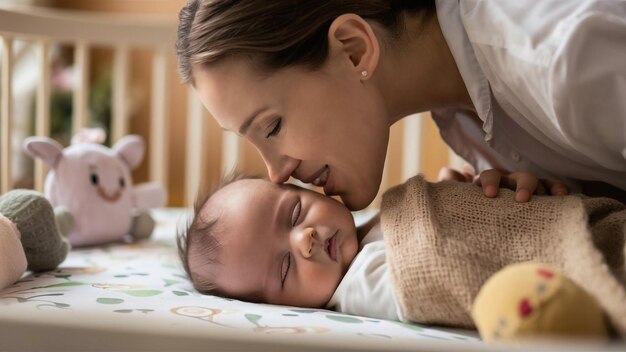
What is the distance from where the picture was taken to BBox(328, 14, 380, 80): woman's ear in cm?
99

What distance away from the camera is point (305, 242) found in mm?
892

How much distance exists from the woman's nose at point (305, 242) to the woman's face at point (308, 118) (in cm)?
14

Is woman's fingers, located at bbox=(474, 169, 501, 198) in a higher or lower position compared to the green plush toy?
higher

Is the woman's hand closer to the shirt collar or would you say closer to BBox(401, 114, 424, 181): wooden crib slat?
the shirt collar

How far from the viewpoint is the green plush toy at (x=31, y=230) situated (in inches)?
Result: 38.8

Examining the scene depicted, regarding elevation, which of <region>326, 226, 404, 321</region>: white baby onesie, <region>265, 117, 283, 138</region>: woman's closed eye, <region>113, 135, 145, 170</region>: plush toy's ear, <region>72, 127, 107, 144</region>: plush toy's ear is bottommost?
<region>326, 226, 404, 321</region>: white baby onesie

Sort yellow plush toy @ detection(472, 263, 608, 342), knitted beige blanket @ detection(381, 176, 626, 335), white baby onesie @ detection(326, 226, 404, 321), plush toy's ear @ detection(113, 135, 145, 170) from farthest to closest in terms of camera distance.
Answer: plush toy's ear @ detection(113, 135, 145, 170) → white baby onesie @ detection(326, 226, 404, 321) → knitted beige blanket @ detection(381, 176, 626, 335) → yellow plush toy @ detection(472, 263, 608, 342)

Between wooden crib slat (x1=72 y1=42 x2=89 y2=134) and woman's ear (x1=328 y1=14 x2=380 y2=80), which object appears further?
wooden crib slat (x1=72 y1=42 x2=89 y2=134)

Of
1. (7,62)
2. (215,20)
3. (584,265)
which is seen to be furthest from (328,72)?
(7,62)

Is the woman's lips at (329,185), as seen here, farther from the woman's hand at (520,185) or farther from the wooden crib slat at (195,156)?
the wooden crib slat at (195,156)

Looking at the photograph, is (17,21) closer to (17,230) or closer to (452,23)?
(17,230)

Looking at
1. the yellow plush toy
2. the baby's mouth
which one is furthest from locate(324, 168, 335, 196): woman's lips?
the yellow plush toy

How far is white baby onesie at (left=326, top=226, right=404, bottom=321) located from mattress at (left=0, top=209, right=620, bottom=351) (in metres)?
0.02

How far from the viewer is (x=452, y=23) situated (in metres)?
1.00
